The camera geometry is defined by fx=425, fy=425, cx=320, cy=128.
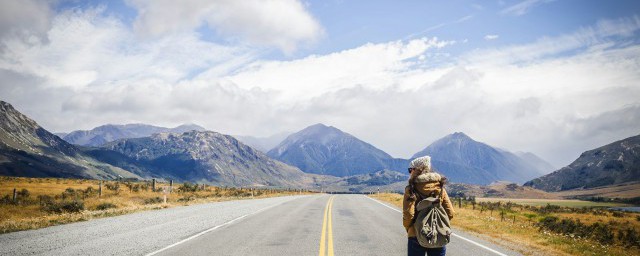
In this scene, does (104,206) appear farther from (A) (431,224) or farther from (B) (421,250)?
(A) (431,224)

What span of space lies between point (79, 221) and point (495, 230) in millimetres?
17225

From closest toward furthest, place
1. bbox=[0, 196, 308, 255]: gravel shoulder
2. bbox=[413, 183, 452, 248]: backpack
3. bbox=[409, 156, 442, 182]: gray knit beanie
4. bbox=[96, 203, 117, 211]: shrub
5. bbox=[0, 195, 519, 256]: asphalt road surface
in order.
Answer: bbox=[413, 183, 452, 248]: backpack, bbox=[409, 156, 442, 182]: gray knit beanie, bbox=[0, 196, 308, 255]: gravel shoulder, bbox=[0, 195, 519, 256]: asphalt road surface, bbox=[96, 203, 117, 211]: shrub

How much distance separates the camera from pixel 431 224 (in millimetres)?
6168

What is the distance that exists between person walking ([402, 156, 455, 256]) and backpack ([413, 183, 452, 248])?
0.29 ft

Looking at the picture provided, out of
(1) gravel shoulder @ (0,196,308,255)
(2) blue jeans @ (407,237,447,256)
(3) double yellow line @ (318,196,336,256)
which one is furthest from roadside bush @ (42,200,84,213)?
(2) blue jeans @ (407,237,447,256)

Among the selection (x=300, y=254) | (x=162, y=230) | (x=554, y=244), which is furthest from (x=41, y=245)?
(x=554, y=244)

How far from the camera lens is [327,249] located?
428 inches

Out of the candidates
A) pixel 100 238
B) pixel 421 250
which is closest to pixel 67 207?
pixel 100 238

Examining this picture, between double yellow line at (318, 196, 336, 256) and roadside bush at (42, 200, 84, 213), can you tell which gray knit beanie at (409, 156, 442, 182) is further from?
roadside bush at (42, 200, 84, 213)

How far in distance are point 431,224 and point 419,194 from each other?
1.56 feet

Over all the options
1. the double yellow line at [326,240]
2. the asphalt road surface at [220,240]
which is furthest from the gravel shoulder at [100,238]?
the double yellow line at [326,240]

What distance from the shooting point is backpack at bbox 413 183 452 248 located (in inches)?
242

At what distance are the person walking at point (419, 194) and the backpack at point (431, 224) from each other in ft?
0.29

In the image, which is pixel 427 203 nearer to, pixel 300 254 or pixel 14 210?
pixel 300 254
